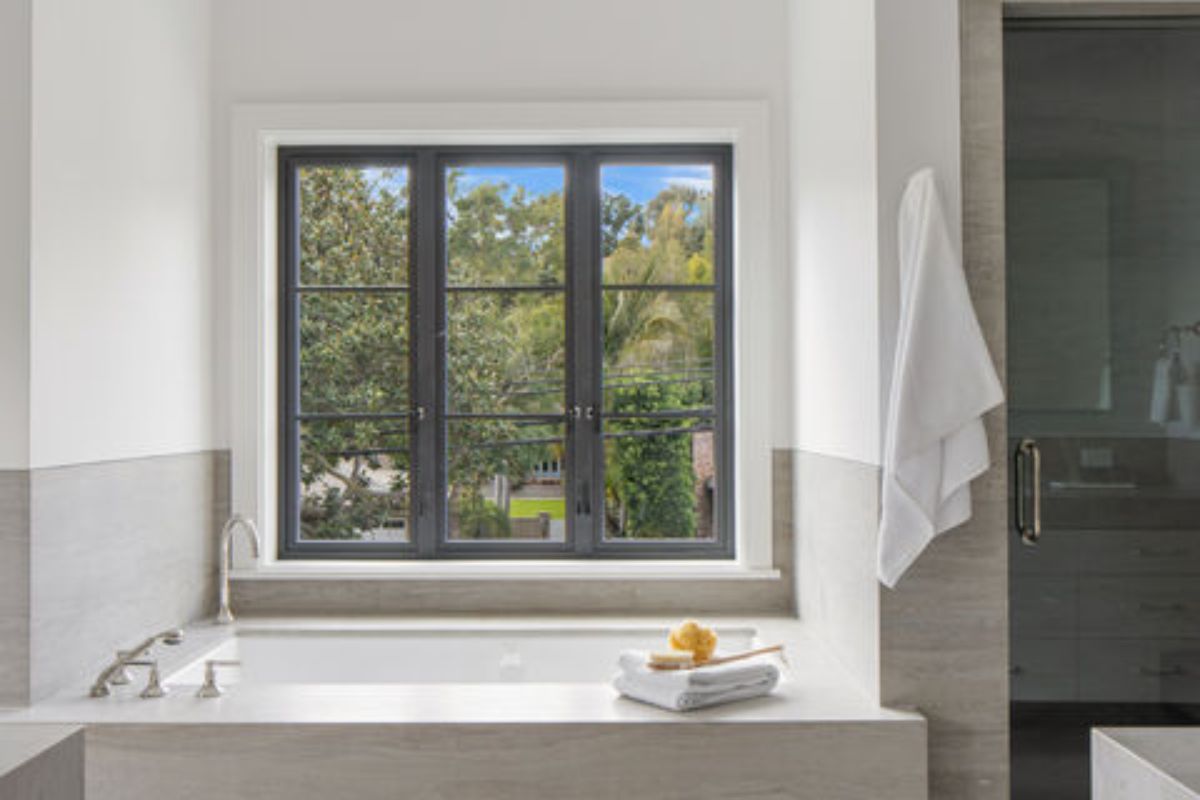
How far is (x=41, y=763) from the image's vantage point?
0.74 metres

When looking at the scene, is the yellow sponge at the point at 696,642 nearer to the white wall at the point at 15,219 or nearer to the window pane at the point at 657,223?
the window pane at the point at 657,223

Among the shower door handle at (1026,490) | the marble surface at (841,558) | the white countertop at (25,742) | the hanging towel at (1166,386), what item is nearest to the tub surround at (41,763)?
the white countertop at (25,742)

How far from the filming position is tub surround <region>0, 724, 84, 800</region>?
0.71m

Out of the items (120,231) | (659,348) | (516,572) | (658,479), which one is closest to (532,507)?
(516,572)

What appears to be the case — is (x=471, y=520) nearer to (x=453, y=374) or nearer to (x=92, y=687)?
(x=453, y=374)

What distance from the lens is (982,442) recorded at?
212 cm

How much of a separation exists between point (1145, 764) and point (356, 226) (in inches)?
114

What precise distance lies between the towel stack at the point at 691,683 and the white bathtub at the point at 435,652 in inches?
22.3

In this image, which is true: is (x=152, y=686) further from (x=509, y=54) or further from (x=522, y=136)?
(x=509, y=54)

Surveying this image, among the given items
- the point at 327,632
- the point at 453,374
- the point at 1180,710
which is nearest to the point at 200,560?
the point at 327,632

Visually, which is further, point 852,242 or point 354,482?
point 354,482

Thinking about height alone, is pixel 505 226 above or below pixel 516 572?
above

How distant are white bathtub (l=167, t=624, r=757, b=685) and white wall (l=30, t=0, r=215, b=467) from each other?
70cm

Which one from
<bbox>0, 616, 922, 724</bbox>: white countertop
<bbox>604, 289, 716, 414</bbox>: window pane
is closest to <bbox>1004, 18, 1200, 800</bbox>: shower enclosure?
<bbox>0, 616, 922, 724</bbox>: white countertop
